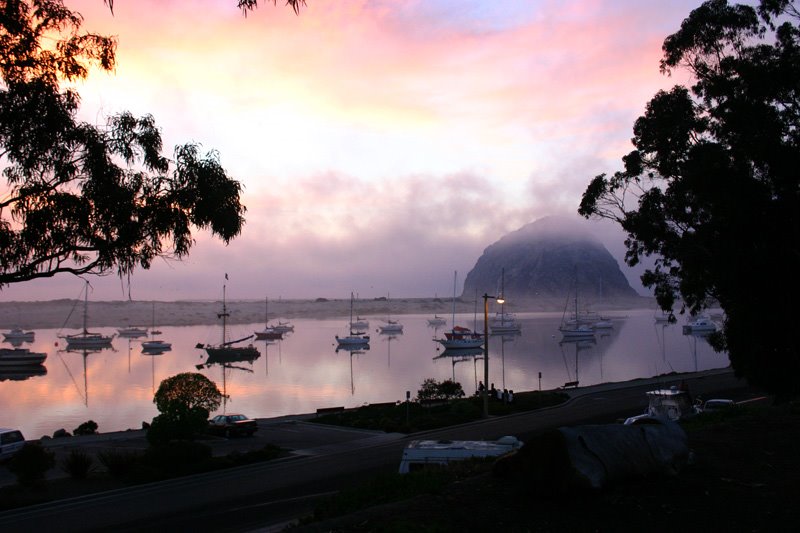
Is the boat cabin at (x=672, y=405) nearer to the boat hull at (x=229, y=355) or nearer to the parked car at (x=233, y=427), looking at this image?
the parked car at (x=233, y=427)

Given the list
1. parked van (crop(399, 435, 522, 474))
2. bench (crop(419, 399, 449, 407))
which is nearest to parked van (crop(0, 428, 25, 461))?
parked van (crop(399, 435, 522, 474))

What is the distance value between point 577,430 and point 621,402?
33915 mm

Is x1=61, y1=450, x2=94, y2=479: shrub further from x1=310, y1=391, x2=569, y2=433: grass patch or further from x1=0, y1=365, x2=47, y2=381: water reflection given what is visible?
x1=0, y1=365, x2=47, y2=381: water reflection

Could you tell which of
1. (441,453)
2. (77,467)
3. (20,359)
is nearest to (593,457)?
(441,453)

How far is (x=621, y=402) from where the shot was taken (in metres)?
42.2

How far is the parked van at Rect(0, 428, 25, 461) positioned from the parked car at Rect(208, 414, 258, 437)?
8876mm

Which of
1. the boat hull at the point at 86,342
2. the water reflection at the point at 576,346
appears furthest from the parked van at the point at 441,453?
the boat hull at the point at 86,342

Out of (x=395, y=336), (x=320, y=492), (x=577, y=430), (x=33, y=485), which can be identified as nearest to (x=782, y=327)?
(x=577, y=430)

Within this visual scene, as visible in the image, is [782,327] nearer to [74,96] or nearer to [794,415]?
[794,415]

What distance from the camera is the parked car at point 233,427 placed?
34312 millimetres

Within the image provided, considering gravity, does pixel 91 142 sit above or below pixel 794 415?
above

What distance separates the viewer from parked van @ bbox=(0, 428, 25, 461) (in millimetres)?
28828

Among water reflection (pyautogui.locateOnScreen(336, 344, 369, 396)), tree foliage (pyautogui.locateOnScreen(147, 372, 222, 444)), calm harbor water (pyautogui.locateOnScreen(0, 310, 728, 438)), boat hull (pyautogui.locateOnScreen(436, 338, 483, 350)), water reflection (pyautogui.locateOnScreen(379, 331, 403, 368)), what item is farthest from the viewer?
boat hull (pyautogui.locateOnScreen(436, 338, 483, 350))

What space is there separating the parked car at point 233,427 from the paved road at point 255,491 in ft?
6.24
